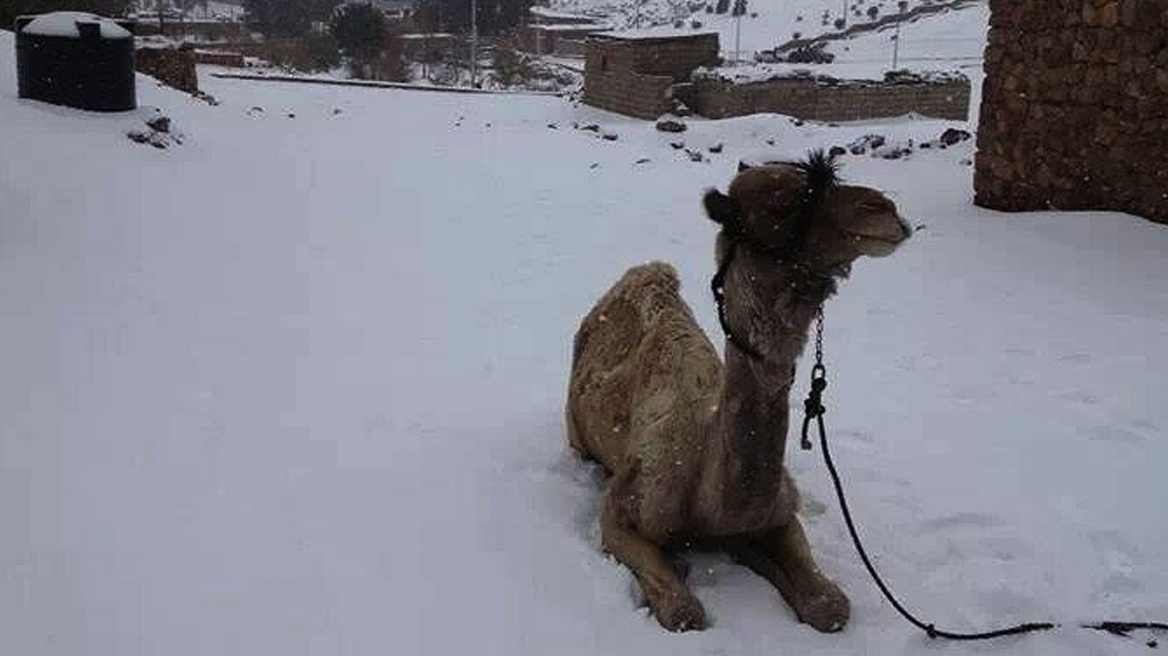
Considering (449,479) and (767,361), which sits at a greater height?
(767,361)

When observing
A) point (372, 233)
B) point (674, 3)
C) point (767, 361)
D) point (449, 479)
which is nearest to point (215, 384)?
point (449, 479)

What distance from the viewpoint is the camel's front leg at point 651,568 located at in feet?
9.96

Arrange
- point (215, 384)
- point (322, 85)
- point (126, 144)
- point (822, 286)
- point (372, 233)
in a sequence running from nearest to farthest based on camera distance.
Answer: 1. point (822, 286)
2. point (215, 384)
3. point (372, 233)
4. point (126, 144)
5. point (322, 85)

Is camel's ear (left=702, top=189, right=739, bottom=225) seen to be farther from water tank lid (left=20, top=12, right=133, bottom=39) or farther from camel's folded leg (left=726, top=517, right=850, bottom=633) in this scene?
water tank lid (left=20, top=12, right=133, bottom=39)

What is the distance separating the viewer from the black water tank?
10947mm

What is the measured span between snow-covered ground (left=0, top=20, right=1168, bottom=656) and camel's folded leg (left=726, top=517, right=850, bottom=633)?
47mm

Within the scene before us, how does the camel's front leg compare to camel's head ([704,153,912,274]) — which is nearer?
camel's head ([704,153,912,274])

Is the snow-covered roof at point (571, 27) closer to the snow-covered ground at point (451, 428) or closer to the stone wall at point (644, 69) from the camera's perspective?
the stone wall at point (644, 69)

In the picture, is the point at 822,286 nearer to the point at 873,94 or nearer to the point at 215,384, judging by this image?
the point at 215,384

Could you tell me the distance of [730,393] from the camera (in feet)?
9.41

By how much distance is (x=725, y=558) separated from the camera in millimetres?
3396

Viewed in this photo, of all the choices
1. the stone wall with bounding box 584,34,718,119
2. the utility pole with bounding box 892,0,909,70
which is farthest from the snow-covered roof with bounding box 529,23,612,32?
the stone wall with bounding box 584,34,718,119

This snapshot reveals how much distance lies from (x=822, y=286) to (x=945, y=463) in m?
2.01

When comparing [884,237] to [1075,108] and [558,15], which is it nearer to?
[1075,108]
